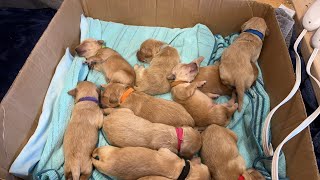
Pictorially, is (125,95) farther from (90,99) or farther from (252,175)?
(252,175)

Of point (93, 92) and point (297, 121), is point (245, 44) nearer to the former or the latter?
point (297, 121)

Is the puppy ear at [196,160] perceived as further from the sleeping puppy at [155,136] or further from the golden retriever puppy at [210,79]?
the golden retriever puppy at [210,79]

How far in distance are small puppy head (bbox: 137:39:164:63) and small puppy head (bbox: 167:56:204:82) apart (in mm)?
218

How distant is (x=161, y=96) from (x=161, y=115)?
0.29 metres

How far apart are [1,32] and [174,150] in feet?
5.46

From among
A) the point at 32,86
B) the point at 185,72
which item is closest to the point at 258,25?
the point at 185,72

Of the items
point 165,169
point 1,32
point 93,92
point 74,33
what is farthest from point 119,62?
point 1,32

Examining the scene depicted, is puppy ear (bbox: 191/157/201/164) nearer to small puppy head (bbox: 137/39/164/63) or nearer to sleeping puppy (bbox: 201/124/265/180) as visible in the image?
sleeping puppy (bbox: 201/124/265/180)

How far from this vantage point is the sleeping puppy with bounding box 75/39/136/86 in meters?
1.73

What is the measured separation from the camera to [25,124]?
1.44 metres

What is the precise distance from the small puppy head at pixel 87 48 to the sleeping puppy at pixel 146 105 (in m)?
0.35

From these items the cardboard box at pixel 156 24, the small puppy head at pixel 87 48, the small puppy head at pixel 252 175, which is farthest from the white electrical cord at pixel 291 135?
the small puppy head at pixel 87 48

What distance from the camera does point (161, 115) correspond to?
1.52 m

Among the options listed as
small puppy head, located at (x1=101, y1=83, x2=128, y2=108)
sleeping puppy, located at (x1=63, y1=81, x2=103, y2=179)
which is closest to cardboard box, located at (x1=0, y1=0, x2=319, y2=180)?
sleeping puppy, located at (x1=63, y1=81, x2=103, y2=179)
